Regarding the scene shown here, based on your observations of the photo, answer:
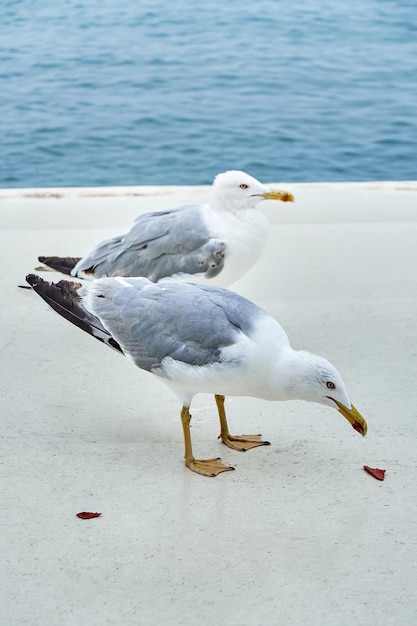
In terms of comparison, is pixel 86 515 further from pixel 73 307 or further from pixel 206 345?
pixel 73 307

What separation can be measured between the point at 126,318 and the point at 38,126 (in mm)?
6038

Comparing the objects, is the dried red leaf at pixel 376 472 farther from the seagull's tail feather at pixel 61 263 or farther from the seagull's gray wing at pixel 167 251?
the seagull's tail feather at pixel 61 263

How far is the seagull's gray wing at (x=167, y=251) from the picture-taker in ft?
10.9

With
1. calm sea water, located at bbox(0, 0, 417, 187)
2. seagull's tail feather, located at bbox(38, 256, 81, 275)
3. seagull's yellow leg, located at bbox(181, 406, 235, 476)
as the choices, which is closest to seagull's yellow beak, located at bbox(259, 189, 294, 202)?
seagull's tail feather, located at bbox(38, 256, 81, 275)

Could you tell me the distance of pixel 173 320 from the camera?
268 centimetres

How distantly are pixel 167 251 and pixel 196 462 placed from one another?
0.88m

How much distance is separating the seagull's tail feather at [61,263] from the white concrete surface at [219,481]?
6.7 inches

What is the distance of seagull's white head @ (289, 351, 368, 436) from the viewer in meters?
2.55

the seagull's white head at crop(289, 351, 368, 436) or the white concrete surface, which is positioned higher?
A: the seagull's white head at crop(289, 351, 368, 436)

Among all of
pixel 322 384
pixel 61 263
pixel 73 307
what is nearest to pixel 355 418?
pixel 322 384

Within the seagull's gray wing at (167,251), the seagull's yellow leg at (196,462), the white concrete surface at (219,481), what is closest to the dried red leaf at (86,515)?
the white concrete surface at (219,481)

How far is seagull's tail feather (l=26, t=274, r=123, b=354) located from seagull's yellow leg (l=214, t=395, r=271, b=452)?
0.33 m

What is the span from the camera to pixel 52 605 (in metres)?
2.16

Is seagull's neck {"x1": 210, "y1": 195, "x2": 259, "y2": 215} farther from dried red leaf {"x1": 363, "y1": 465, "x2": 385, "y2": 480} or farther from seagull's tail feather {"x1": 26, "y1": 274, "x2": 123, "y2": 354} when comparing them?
dried red leaf {"x1": 363, "y1": 465, "x2": 385, "y2": 480}
